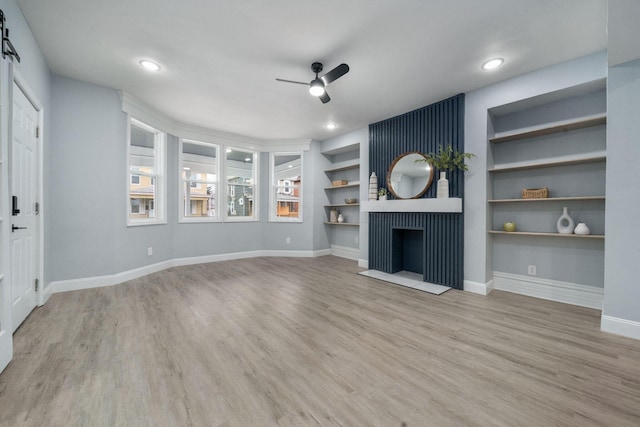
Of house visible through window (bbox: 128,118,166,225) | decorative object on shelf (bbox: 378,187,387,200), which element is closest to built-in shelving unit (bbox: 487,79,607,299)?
decorative object on shelf (bbox: 378,187,387,200)

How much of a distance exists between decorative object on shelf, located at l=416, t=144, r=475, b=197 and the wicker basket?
0.74 m

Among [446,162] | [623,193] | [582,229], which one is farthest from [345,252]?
[623,193]

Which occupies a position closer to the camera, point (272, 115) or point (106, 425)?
point (106, 425)

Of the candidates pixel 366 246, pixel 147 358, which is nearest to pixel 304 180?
pixel 366 246

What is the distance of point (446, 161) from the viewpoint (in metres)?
3.55

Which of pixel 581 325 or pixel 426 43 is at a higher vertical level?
pixel 426 43

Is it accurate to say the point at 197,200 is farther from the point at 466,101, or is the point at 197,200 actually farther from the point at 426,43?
the point at 466,101

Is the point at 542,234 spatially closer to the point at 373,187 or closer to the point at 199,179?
the point at 373,187

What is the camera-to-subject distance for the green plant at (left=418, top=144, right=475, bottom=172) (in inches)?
136

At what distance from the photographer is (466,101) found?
3508 mm

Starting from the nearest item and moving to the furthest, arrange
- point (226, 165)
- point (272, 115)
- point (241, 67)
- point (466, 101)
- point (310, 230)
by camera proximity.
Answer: point (241, 67) → point (466, 101) → point (272, 115) → point (226, 165) → point (310, 230)

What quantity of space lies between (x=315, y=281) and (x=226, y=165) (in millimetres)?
3220

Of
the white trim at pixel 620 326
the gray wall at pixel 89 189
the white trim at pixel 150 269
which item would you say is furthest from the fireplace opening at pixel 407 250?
the gray wall at pixel 89 189

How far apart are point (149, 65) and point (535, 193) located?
4.90 meters
